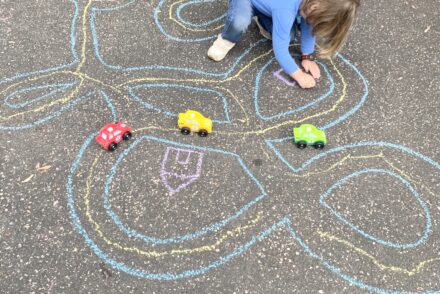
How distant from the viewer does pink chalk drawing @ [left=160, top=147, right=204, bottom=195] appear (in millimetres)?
2328

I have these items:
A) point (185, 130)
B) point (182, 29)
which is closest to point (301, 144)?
point (185, 130)

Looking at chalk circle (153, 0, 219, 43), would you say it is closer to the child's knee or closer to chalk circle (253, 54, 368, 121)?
the child's knee

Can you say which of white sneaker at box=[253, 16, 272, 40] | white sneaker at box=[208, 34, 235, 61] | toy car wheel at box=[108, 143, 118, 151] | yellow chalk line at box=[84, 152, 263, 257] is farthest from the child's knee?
yellow chalk line at box=[84, 152, 263, 257]

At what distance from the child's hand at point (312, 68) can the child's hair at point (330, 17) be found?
31 cm

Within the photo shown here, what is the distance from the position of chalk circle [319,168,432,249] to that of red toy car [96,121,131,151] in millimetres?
1124

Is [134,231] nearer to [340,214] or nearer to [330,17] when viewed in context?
[340,214]

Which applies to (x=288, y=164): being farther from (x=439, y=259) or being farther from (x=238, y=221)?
(x=439, y=259)

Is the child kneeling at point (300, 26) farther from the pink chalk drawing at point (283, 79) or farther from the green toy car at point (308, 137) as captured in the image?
the green toy car at point (308, 137)

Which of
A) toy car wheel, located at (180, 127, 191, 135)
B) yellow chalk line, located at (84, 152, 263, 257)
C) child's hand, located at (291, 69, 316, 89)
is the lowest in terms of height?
yellow chalk line, located at (84, 152, 263, 257)

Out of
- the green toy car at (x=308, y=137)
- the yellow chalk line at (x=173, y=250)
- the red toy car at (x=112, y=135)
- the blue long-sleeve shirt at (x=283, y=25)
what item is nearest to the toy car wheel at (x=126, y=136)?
the red toy car at (x=112, y=135)

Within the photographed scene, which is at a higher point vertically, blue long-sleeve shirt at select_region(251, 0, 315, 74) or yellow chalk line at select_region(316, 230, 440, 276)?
blue long-sleeve shirt at select_region(251, 0, 315, 74)

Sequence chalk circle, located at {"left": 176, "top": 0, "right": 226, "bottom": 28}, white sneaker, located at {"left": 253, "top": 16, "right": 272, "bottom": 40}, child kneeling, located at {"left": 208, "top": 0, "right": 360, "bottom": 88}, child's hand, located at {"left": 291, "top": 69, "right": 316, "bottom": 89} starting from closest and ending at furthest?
child kneeling, located at {"left": 208, "top": 0, "right": 360, "bottom": 88} < child's hand, located at {"left": 291, "top": 69, "right": 316, "bottom": 89} < white sneaker, located at {"left": 253, "top": 16, "right": 272, "bottom": 40} < chalk circle, located at {"left": 176, "top": 0, "right": 226, "bottom": 28}

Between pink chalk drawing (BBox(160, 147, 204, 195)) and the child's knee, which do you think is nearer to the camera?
pink chalk drawing (BBox(160, 147, 204, 195))

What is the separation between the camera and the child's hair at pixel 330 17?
2393 mm
